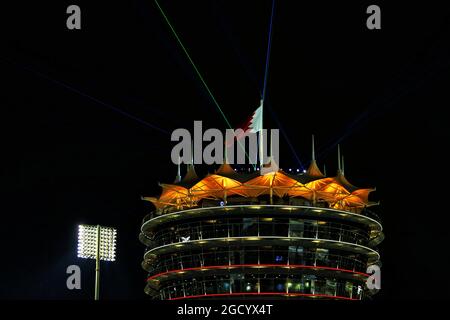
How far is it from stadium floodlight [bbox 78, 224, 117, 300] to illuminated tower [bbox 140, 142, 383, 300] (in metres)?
5.28

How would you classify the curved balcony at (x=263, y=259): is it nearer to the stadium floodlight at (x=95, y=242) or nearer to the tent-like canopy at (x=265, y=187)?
the tent-like canopy at (x=265, y=187)

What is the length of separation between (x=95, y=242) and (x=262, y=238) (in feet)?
66.5

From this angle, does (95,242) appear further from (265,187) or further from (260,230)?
(265,187)

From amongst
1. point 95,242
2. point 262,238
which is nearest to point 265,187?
point 262,238

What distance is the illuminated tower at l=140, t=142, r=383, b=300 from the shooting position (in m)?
95.6

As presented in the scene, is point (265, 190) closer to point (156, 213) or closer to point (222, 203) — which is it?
point (222, 203)

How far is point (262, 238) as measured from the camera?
9575cm

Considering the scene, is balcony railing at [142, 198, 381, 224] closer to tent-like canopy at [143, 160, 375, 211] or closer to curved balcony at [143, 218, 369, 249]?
tent-like canopy at [143, 160, 375, 211]

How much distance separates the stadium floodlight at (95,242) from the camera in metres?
97.3

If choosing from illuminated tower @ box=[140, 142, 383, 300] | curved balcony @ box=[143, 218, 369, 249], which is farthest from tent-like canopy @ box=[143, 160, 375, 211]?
curved balcony @ box=[143, 218, 369, 249]

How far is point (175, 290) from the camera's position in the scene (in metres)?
101

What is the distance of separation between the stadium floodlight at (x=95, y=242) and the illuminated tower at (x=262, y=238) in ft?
17.3
